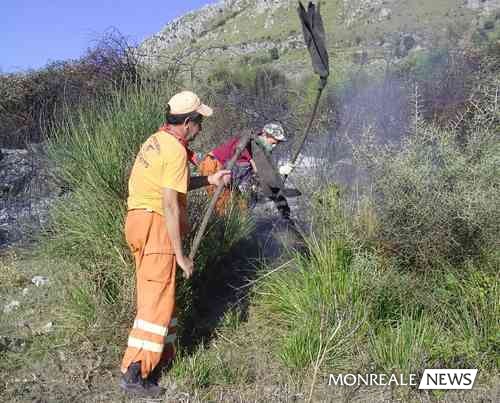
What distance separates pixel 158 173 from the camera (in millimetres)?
3562

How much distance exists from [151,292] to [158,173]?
71 cm

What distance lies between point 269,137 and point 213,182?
1762mm

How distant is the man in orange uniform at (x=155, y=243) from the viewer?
356cm

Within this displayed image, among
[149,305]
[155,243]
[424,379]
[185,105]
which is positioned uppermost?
[185,105]

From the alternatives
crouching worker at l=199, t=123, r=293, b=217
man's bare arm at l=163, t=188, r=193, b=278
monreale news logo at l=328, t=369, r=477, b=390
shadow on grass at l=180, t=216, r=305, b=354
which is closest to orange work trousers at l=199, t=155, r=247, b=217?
crouching worker at l=199, t=123, r=293, b=217

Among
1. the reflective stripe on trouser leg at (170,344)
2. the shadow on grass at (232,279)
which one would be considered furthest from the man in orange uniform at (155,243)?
the shadow on grass at (232,279)

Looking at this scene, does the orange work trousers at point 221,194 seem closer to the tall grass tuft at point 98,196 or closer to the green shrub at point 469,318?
the tall grass tuft at point 98,196

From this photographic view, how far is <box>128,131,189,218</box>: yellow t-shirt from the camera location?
3.48 metres

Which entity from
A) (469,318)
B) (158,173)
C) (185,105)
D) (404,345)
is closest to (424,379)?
(404,345)

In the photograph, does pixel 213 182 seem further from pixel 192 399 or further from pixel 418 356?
pixel 418 356

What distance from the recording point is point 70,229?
486cm

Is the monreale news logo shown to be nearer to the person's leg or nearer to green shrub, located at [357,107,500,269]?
green shrub, located at [357,107,500,269]

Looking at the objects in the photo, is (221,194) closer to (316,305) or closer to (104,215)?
(104,215)

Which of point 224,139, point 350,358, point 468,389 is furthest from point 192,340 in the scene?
point 224,139
